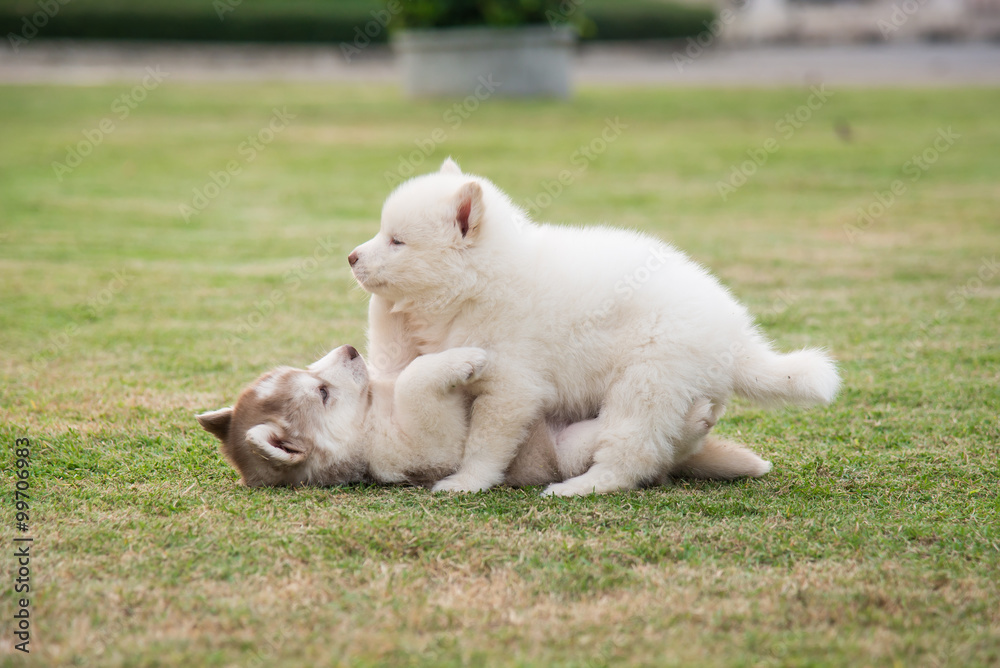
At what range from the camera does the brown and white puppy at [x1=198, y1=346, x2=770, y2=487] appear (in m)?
3.14

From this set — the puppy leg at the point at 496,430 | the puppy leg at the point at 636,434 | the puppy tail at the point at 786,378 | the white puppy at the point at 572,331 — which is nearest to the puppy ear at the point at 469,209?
the white puppy at the point at 572,331

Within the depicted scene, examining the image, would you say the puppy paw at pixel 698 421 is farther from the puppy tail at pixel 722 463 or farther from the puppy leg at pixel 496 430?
the puppy leg at pixel 496 430

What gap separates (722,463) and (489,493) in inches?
32.1

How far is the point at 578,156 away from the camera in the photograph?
36.2ft

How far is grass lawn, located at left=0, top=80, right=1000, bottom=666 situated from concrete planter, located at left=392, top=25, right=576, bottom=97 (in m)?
5.36

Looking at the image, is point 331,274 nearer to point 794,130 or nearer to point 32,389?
point 32,389

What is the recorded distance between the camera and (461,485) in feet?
10.3

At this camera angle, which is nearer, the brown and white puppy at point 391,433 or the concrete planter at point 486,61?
the brown and white puppy at point 391,433

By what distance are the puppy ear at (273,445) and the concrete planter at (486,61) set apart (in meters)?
12.0

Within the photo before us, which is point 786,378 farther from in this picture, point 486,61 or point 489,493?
point 486,61

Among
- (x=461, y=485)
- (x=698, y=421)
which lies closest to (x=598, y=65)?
(x=698, y=421)

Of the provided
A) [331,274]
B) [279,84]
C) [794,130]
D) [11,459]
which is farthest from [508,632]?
[279,84]

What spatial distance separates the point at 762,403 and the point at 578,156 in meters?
8.00

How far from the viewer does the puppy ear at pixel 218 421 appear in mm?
3219
